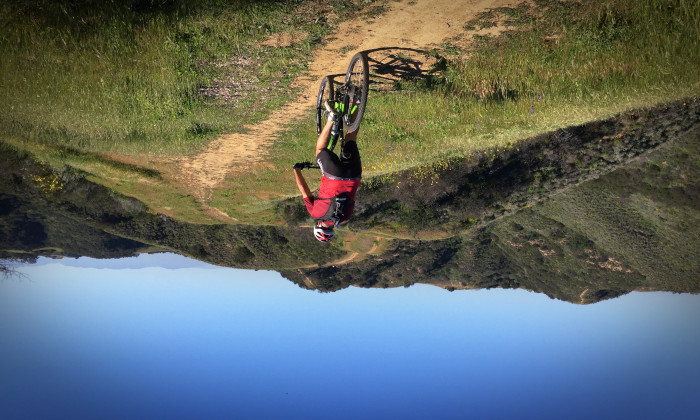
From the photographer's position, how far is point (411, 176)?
20.1 m

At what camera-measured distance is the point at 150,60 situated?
9820 millimetres

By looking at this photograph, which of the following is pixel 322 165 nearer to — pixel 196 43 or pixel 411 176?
pixel 196 43

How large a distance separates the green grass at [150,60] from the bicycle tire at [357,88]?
1.27 meters

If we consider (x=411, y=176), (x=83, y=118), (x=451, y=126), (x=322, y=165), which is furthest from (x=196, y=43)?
(x=411, y=176)

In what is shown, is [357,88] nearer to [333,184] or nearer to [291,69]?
[291,69]

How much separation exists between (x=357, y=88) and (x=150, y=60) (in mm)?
5574

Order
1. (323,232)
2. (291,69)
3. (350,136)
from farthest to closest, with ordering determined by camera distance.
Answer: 1. (291,69)
2. (350,136)
3. (323,232)

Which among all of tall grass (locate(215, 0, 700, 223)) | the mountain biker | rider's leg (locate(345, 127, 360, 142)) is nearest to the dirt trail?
tall grass (locate(215, 0, 700, 223))

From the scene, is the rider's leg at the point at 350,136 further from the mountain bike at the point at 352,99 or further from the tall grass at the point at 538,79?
the tall grass at the point at 538,79

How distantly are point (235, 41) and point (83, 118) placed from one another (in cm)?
693

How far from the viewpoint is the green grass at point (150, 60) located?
8711 mm

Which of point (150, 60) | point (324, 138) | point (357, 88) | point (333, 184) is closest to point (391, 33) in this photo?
point (357, 88)

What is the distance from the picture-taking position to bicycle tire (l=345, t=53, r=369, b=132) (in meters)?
8.42

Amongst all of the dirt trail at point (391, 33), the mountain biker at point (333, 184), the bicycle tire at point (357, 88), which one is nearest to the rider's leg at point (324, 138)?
the mountain biker at point (333, 184)
